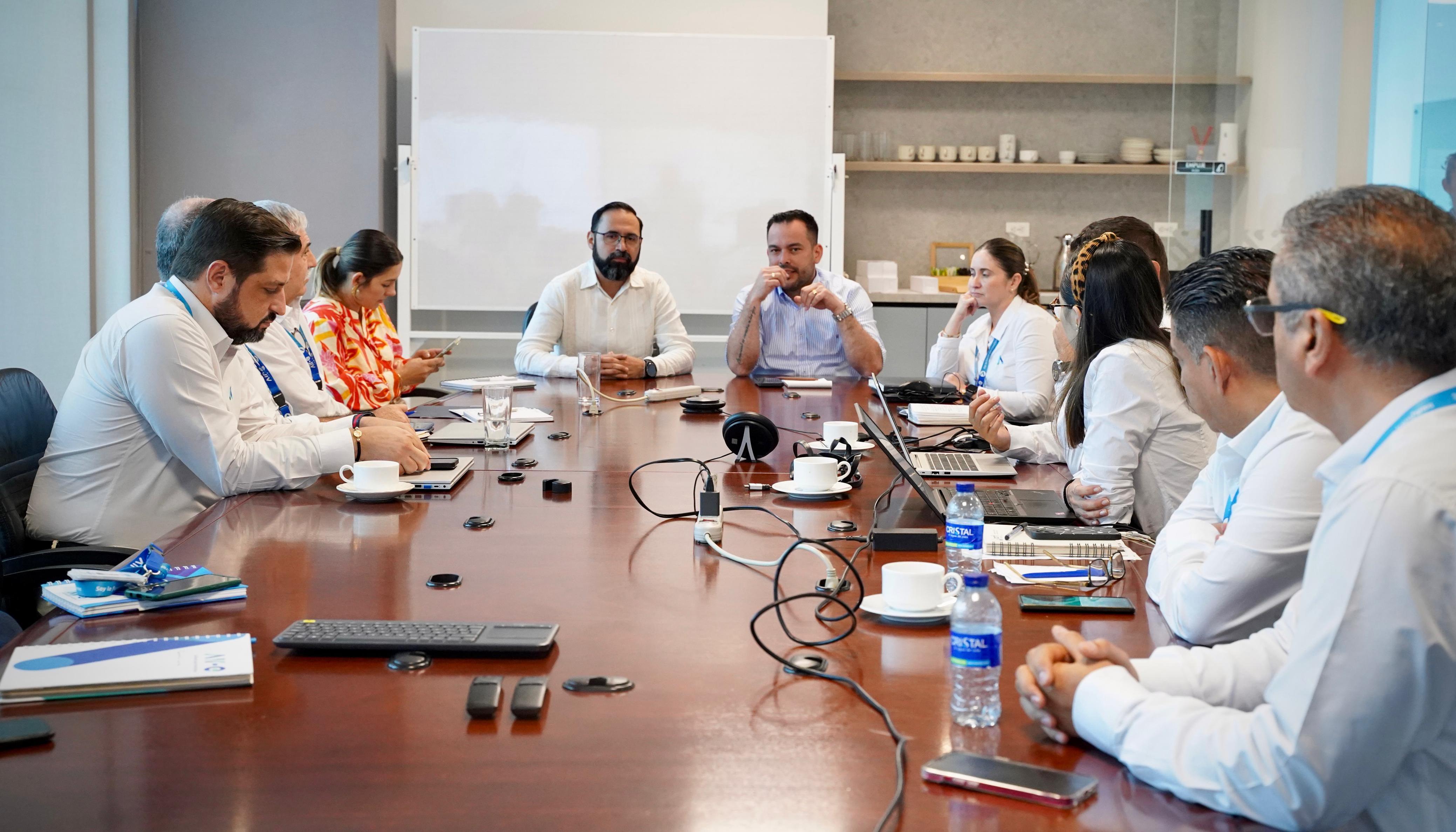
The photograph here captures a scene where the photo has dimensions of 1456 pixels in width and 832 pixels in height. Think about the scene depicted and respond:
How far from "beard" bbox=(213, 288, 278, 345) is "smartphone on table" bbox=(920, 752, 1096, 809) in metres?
1.96

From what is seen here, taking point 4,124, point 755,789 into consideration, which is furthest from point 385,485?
point 4,124

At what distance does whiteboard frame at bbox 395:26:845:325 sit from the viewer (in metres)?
6.00

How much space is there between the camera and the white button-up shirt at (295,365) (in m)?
3.35

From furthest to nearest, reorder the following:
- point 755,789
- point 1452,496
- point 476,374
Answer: point 476,374 → point 755,789 → point 1452,496

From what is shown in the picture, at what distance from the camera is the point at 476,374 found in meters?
6.41

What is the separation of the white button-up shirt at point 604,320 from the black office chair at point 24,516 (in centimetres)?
229

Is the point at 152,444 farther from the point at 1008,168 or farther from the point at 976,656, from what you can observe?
the point at 1008,168

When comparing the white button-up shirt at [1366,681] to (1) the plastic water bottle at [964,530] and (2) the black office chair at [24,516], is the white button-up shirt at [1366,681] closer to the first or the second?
(1) the plastic water bottle at [964,530]

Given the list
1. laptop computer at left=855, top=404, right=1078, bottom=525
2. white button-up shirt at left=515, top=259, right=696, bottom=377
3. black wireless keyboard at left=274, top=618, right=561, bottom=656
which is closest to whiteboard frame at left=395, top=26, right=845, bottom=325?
white button-up shirt at left=515, top=259, right=696, bottom=377

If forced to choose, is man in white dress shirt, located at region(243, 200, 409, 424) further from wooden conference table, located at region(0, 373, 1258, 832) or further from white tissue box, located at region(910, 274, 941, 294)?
white tissue box, located at region(910, 274, 941, 294)

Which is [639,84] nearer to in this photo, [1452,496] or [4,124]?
[4,124]

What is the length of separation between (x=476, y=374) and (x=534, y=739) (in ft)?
17.8

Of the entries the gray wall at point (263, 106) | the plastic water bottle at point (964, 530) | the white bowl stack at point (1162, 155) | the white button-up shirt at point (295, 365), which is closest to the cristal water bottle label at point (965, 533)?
the plastic water bottle at point (964, 530)

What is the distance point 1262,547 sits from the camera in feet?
4.55
